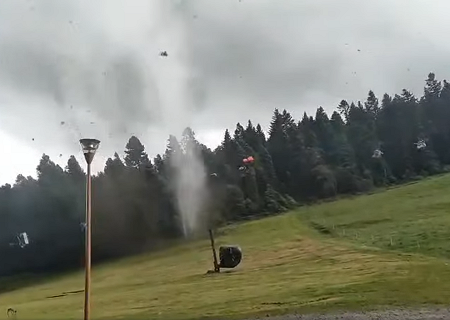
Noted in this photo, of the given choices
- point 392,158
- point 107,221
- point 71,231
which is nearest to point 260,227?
point 107,221

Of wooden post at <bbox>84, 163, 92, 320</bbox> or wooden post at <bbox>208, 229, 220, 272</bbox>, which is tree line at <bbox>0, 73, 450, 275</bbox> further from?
wooden post at <bbox>84, 163, 92, 320</bbox>

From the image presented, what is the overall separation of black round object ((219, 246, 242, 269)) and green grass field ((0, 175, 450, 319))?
0.65m

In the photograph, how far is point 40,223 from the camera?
106 ft

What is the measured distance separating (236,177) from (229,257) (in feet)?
47.6

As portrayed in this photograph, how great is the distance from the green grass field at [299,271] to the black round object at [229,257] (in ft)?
2.15

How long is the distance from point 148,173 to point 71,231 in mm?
10068

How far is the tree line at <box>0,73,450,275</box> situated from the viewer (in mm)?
30125

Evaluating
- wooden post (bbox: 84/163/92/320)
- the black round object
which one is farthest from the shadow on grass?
wooden post (bbox: 84/163/92/320)

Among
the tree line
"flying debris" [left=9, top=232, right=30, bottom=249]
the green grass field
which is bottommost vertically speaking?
the green grass field

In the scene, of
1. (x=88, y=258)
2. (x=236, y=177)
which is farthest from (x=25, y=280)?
(x=236, y=177)

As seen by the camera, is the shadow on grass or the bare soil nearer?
the bare soil

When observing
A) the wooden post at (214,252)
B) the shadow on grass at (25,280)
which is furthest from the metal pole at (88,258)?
the wooden post at (214,252)

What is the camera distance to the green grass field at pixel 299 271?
12594 millimetres

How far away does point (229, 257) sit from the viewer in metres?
28.2
